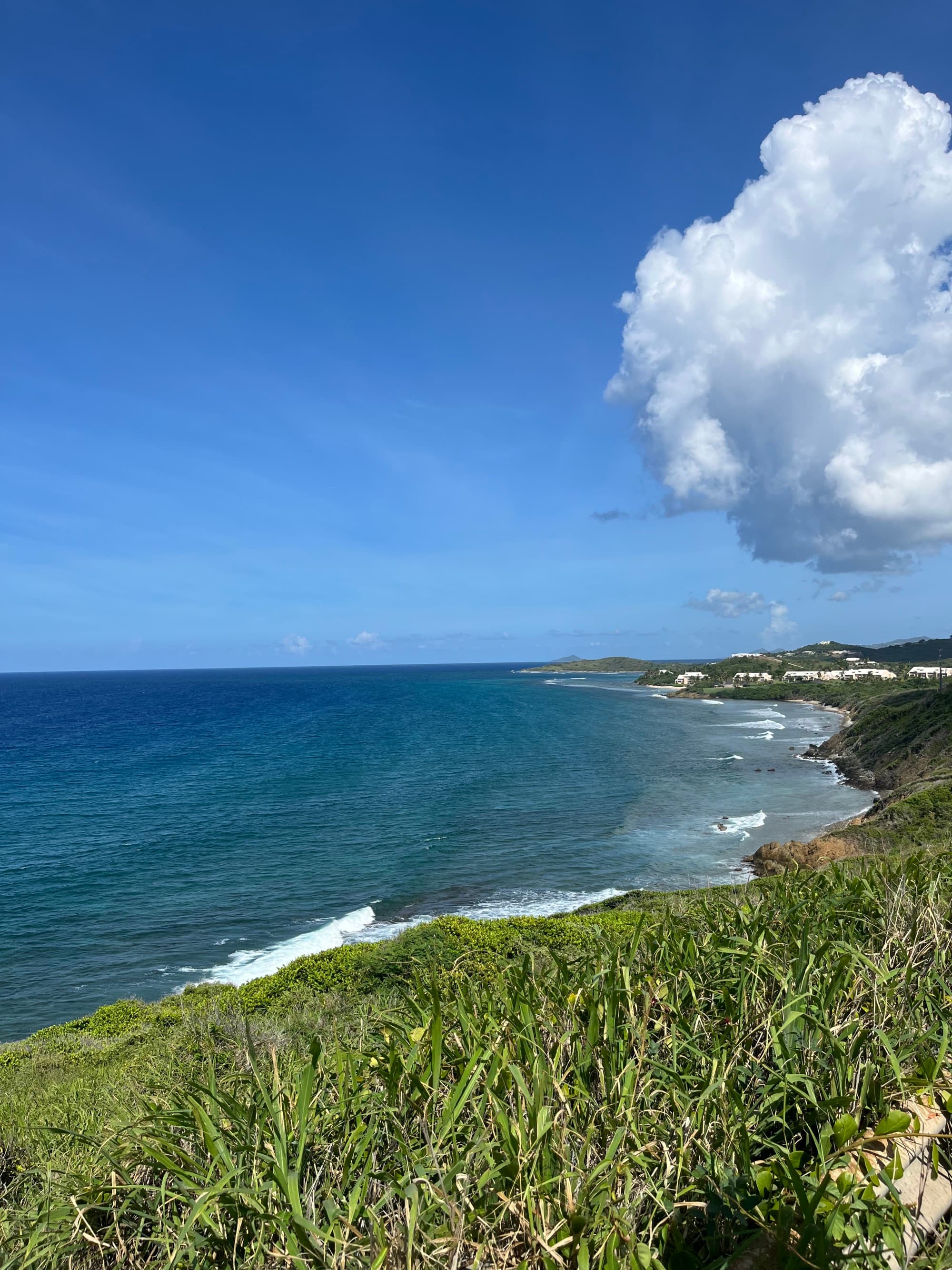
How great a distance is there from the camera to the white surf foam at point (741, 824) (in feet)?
112

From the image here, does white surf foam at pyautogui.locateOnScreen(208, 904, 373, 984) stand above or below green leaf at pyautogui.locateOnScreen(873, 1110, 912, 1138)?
below

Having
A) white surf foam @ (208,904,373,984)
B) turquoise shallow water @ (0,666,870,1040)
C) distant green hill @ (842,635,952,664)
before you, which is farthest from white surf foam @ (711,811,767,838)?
distant green hill @ (842,635,952,664)

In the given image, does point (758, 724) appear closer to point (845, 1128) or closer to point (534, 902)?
point (534, 902)

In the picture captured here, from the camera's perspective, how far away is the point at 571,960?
4.62m

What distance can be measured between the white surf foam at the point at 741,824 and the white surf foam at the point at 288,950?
62.5 feet

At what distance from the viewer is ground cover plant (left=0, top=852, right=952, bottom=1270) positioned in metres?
2.43

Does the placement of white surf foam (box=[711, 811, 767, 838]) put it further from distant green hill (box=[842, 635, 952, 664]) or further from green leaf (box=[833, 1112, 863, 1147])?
distant green hill (box=[842, 635, 952, 664])

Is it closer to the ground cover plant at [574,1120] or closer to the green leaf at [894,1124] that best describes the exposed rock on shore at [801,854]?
the ground cover plant at [574,1120]

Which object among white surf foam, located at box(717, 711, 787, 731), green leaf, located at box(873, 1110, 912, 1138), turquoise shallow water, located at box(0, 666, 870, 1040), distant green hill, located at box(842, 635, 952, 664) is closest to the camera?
green leaf, located at box(873, 1110, 912, 1138)

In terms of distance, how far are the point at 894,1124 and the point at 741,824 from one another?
3657 centimetres

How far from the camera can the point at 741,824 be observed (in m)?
35.9

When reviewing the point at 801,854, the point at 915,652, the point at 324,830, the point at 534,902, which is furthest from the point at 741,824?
the point at 915,652

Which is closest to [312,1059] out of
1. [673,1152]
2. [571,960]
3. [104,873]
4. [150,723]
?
[673,1152]

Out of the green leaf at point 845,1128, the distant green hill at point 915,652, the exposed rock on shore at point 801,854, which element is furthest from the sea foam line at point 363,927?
the distant green hill at point 915,652
